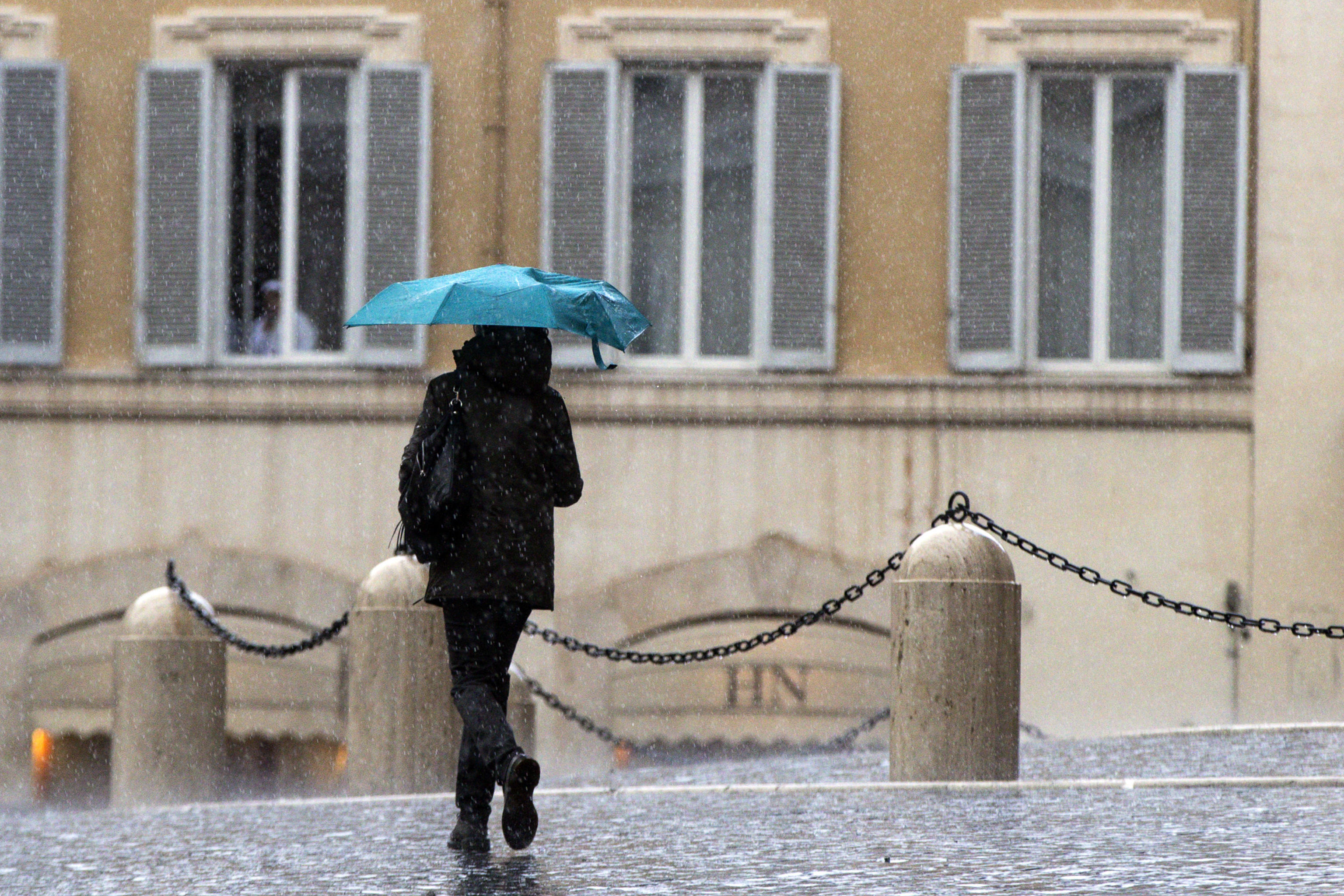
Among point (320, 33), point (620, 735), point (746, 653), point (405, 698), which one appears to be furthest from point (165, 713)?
point (320, 33)

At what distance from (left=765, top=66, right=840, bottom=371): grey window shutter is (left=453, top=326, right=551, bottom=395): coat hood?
7650 millimetres

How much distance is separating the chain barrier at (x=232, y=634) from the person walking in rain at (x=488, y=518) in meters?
3.62

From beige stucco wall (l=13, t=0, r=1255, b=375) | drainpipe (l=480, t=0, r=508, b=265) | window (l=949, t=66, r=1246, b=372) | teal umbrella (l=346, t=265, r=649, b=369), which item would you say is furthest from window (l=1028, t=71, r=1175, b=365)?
teal umbrella (l=346, t=265, r=649, b=369)

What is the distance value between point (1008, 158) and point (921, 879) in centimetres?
906

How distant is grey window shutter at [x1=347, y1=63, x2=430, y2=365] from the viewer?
14.1m

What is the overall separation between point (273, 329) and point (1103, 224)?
5.30 metres

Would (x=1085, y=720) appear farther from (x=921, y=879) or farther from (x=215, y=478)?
(x=921, y=879)

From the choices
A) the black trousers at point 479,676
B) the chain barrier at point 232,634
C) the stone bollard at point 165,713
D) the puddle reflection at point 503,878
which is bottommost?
the stone bollard at point 165,713

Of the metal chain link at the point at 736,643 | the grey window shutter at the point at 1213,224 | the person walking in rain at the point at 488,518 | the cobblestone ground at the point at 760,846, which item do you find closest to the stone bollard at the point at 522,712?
the metal chain link at the point at 736,643

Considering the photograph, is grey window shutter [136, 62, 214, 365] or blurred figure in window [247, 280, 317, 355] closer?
grey window shutter [136, 62, 214, 365]

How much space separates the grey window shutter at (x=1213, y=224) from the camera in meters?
13.8

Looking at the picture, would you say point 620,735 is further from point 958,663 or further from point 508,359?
point 508,359

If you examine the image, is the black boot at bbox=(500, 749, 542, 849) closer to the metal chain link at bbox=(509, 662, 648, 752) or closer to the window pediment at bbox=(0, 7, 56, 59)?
the metal chain link at bbox=(509, 662, 648, 752)

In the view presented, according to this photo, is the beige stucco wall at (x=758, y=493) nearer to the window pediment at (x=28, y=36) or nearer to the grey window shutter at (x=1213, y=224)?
the grey window shutter at (x=1213, y=224)
